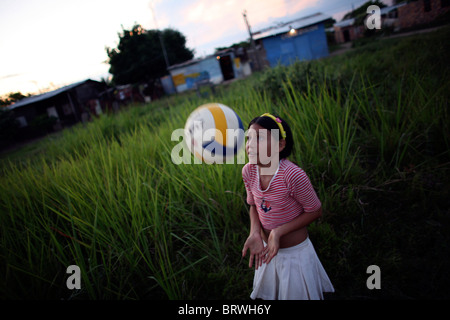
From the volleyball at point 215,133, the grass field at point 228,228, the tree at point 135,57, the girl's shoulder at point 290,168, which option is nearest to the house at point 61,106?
the tree at point 135,57

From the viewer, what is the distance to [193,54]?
111 ft

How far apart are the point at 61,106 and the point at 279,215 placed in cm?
2177

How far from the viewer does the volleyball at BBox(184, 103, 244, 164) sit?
1.25 m

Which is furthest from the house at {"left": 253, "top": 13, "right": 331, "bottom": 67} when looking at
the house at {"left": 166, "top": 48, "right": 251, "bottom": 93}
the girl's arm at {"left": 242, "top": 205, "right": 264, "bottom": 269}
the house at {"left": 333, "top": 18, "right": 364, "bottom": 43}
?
the girl's arm at {"left": 242, "top": 205, "right": 264, "bottom": 269}

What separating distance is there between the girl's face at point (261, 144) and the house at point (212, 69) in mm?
21286

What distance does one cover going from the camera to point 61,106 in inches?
692

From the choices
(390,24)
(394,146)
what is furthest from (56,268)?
(390,24)

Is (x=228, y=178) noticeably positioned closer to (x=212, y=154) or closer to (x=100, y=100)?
→ (x=212, y=154)

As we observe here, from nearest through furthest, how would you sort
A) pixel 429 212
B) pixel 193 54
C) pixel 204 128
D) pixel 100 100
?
pixel 204 128 < pixel 429 212 < pixel 100 100 < pixel 193 54

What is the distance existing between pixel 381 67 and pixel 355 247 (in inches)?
166

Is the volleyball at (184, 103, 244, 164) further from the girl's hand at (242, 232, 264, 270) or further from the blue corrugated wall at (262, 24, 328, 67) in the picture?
the blue corrugated wall at (262, 24, 328, 67)

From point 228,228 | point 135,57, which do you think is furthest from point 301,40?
point 135,57

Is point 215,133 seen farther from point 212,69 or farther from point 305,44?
point 212,69

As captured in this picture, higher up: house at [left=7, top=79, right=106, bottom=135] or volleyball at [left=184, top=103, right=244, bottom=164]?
house at [left=7, top=79, right=106, bottom=135]
